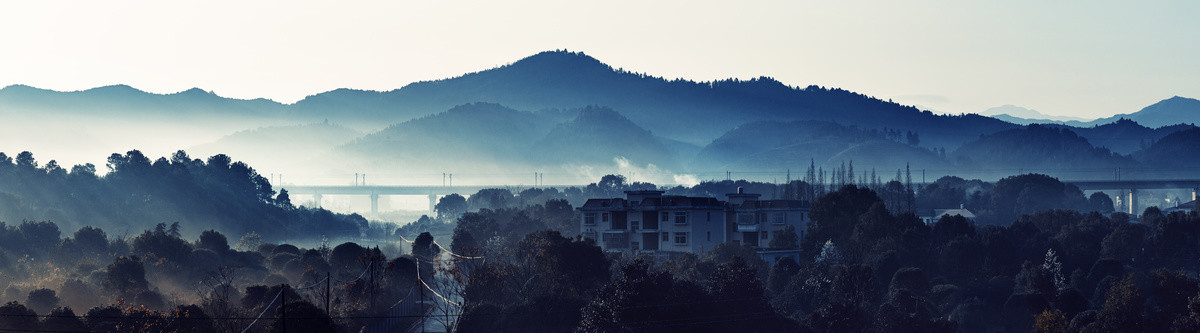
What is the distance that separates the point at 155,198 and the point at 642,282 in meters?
124

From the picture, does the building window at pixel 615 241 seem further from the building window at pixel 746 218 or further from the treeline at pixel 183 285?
the treeline at pixel 183 285

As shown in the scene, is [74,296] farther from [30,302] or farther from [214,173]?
[214,173]

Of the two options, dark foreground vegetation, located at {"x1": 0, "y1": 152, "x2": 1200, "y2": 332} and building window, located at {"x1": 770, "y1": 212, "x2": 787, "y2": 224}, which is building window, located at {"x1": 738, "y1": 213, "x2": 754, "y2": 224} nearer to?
building window, located at {"x1": 770, "y1": 212, "x2": 787, "y2": 224}

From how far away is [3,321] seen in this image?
176 ft

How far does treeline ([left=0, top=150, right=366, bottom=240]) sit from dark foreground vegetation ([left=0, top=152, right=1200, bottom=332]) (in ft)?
56.7

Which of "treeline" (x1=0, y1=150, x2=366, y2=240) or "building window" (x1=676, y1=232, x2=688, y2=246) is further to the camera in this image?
"treeline" (x1=0, y1=150, x2=366, y2=240)

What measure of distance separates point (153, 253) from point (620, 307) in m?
47.2

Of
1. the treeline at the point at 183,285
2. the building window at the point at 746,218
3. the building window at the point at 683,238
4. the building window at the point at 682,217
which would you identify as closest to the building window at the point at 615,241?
the building window at the point at 683,238

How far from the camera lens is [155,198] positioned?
165 metres

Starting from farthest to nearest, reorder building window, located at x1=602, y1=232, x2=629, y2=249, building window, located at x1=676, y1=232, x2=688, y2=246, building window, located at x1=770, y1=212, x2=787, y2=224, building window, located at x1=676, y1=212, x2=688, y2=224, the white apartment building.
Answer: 1. building window, located at x1=770, y1=212, x2=787, y2=224
2. building window, located at x1=602, y1=232, x2=629, y2=249
3. the white apartment building
4. building window, located at x1=676, y1=232, x2=688, y2=246
5. building window, located at x1=676, y1=212, x2=688, y2=224

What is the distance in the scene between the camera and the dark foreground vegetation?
59106mm

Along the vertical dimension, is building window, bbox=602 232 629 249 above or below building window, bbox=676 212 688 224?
below

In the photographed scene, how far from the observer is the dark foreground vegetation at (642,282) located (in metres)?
59.1

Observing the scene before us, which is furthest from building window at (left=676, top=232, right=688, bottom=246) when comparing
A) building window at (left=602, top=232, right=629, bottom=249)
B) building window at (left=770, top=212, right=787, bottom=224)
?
building window at (left=770, top=212, right=787, bottom=224)
